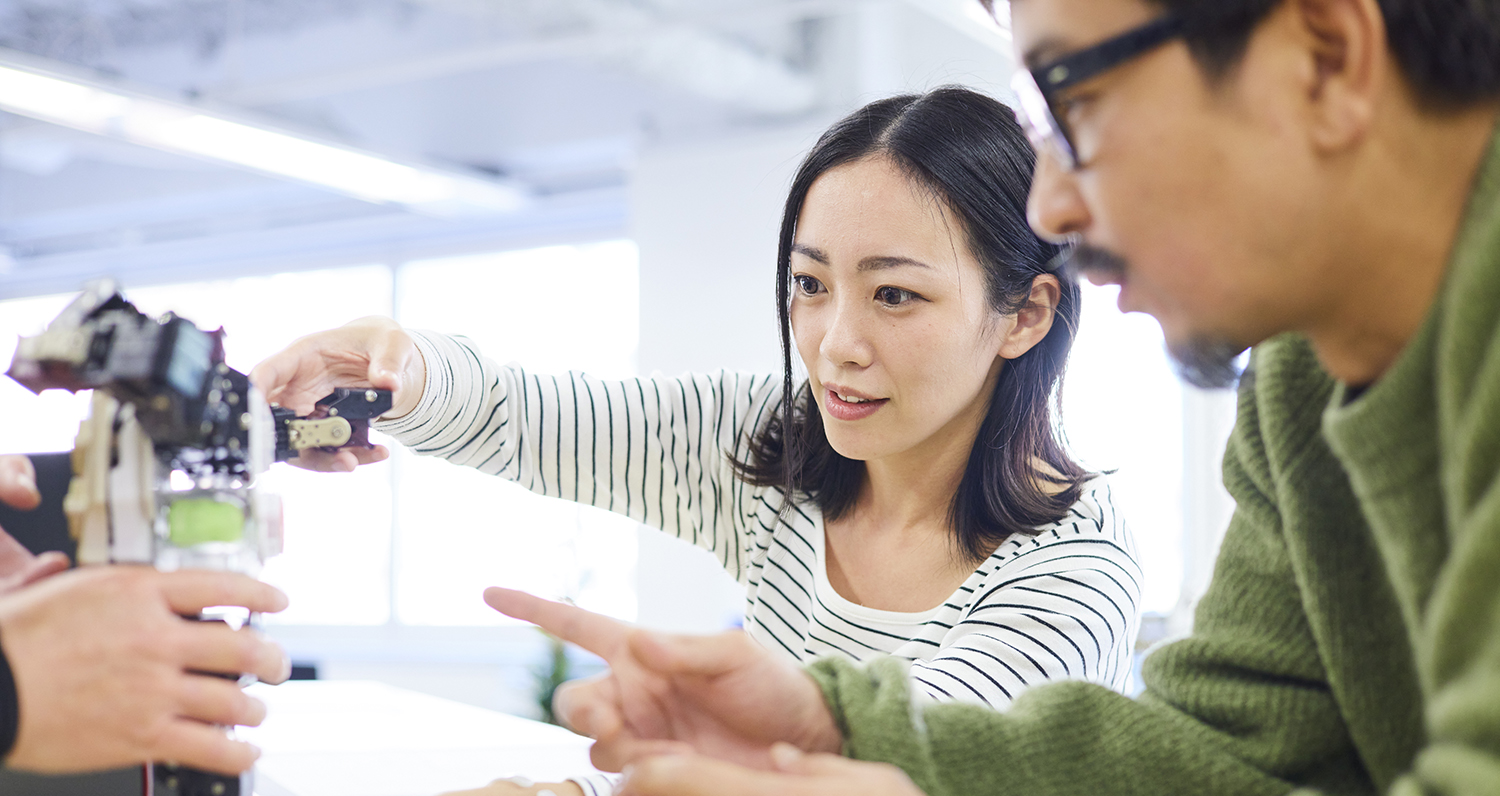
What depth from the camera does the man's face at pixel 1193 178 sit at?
2.69ft

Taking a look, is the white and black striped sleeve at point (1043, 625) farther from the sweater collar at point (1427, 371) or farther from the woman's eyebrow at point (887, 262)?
the sweater collar at point (1427, 371)

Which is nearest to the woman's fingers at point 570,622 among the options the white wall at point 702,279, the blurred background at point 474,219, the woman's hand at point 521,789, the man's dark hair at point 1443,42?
the woman's hand at point 521,789

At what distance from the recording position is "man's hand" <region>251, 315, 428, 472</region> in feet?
4.57

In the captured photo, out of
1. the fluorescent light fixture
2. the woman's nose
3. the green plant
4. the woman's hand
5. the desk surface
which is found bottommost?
the green plant

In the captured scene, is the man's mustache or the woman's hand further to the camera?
the woman's hand

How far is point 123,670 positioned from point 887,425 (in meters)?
0.93

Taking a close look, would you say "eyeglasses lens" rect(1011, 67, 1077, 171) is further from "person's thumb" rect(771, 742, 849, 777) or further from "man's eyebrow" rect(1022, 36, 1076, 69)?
"person's thumb" rect(771, 742, 849, 777)

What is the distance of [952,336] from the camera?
1.48m

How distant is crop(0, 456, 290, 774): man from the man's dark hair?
81 centimetres


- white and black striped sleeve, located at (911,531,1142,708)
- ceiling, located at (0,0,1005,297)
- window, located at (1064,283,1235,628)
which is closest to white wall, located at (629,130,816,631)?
ceiling, located at (0,0,1005,297)

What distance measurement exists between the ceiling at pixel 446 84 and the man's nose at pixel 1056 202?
10.7 feet

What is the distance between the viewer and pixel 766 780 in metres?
0.80

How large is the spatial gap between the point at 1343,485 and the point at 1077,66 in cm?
42

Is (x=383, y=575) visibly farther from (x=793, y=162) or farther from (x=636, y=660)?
(x=636, y=660)
